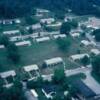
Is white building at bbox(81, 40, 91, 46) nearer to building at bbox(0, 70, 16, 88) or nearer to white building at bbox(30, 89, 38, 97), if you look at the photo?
building at bbox(0, 70, 16, 88)

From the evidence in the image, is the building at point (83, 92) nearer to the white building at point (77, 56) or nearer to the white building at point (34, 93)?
the white building at point (34, 93)

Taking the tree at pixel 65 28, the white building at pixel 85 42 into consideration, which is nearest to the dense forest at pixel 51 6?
the tree at pixel 65 28

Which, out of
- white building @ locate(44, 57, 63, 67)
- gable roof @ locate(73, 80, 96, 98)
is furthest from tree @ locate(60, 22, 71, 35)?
gable roof @ locate(73, 80, 96, 98)

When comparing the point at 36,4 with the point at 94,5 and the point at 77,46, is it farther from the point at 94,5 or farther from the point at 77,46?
the point at 77,46

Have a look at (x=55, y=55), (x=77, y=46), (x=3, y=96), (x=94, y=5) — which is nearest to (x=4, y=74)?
(x=3, y=96)

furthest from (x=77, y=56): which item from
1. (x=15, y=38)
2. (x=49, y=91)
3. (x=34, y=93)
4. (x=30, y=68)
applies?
(x=34, y=93)

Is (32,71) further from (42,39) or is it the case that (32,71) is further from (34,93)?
(42,39)
